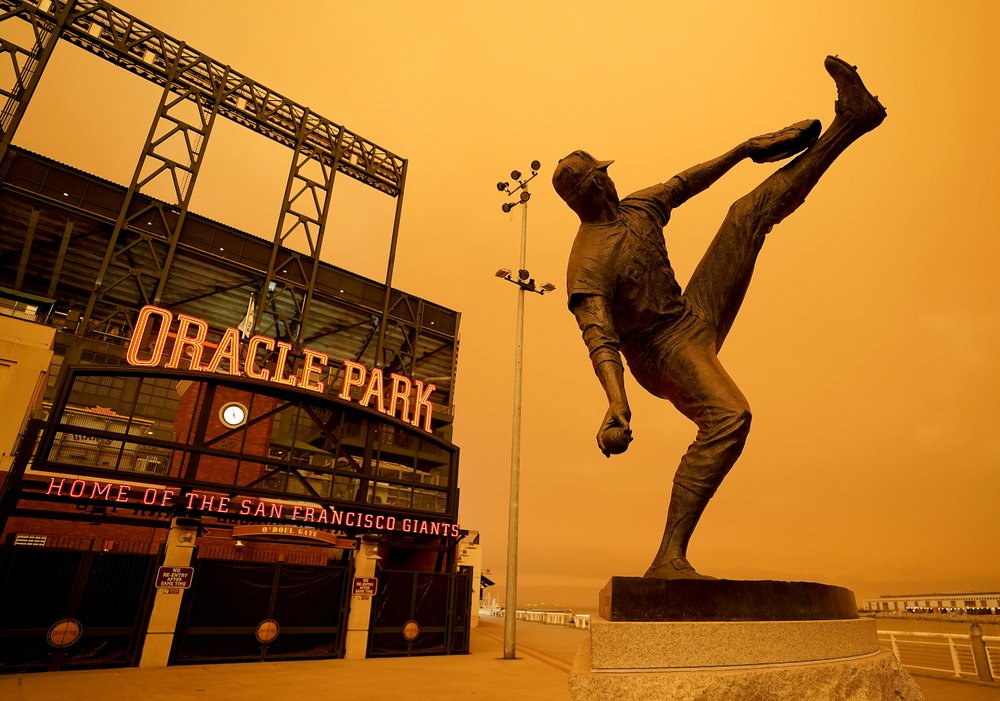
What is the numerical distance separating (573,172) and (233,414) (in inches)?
915

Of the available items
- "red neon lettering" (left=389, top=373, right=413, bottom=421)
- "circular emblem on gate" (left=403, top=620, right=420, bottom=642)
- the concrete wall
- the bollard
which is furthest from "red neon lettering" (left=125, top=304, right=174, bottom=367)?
the bollard

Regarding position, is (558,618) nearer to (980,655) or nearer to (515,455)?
(515,455)

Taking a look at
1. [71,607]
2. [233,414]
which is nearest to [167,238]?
[233,414]

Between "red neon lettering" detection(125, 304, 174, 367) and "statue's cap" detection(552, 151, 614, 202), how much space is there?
51.2 ft

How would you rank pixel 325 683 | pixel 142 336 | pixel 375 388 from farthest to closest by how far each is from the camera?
pixel 375 388 < pixel 142 336 < pixel 325 683

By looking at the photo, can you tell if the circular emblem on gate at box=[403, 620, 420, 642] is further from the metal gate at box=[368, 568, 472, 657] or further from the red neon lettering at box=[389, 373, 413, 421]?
the red neon lettering at box=[389, 373, 413, 421]

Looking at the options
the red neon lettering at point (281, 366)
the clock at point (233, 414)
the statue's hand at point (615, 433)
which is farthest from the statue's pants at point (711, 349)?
the clock at point (233, 414)

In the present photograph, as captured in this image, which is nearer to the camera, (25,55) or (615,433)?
(615,433)

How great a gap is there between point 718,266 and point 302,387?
1495cm

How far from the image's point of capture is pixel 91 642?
1023 cm

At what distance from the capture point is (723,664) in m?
2.34

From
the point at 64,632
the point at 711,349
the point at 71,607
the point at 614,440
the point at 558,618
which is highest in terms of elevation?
the point at 711,349

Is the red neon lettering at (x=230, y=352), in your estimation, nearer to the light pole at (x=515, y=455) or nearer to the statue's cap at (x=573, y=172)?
the light pole at (x=515, y=455)

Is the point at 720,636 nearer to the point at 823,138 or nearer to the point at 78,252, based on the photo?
the point at 823,138
